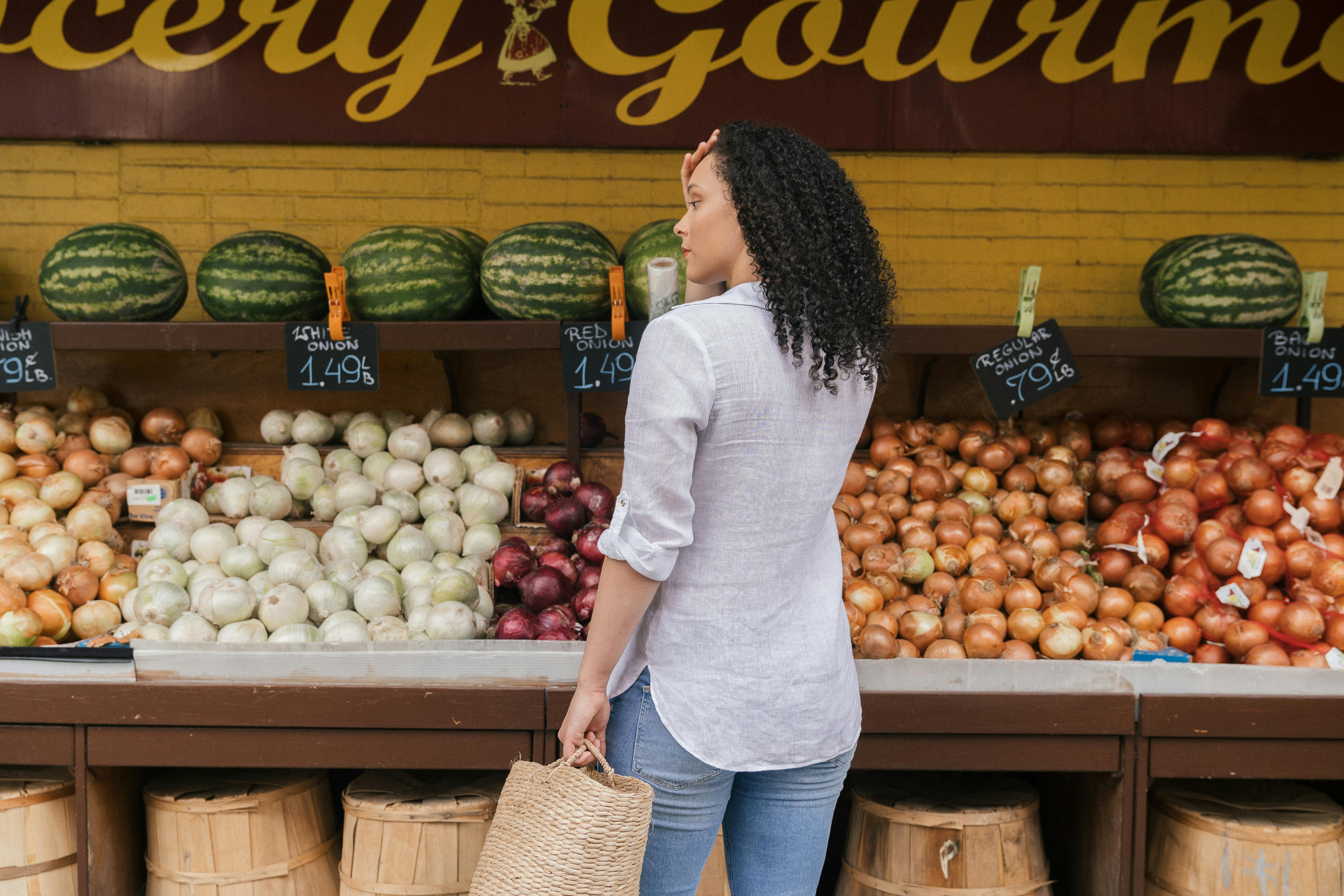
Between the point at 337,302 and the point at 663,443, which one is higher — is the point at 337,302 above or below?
above

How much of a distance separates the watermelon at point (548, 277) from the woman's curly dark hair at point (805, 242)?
1492 mm

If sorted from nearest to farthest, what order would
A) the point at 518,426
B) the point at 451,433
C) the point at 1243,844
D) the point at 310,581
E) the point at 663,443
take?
1. the point at 663,443
2. the point at 1243,844
3. the point at 310,581
4. the point at 451,433
5. the point at 518,426

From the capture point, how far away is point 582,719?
1.51 meters

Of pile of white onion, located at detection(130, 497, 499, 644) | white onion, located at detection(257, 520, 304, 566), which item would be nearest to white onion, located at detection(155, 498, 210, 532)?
pile of white onion, located at detection(130, 497, 499, 644)

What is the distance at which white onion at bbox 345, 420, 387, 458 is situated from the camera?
10.8ft

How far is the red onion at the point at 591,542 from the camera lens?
111 inches

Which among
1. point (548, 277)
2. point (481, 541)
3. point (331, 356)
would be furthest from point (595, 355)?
point (331, 356)

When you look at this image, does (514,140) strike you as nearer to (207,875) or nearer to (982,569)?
(982,569)

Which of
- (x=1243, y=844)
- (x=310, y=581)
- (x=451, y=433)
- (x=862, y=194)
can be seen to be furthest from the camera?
(x=862, y=194)

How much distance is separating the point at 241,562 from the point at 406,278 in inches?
38.7

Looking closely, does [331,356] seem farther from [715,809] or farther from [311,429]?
[715,809]

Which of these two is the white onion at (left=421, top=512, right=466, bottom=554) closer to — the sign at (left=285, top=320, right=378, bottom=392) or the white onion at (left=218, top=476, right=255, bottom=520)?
the sign at (left=285, top=320, right=378, bottom=392)

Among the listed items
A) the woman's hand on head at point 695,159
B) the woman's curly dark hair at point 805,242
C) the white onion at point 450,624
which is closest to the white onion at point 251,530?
the white onion at point 450,624

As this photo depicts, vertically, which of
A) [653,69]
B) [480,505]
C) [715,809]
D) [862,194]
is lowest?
[715,809]
